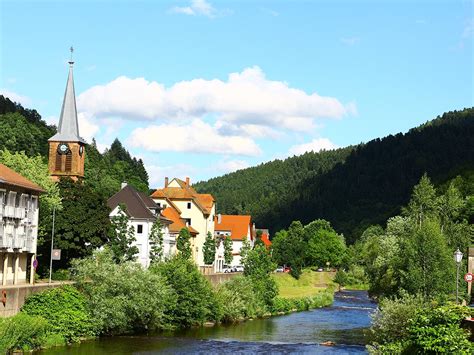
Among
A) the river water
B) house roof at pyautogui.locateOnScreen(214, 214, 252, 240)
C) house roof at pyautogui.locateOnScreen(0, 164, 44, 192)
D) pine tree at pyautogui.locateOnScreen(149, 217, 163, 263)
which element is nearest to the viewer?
the river water

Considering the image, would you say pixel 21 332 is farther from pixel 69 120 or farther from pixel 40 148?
pixel 40 148

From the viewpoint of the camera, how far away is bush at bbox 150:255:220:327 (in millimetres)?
73188

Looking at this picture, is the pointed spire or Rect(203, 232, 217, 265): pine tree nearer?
the pointed spire

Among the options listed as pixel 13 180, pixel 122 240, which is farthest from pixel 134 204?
pixel 13 180

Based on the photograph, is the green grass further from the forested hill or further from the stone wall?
the stone wall

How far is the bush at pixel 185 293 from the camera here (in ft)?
240

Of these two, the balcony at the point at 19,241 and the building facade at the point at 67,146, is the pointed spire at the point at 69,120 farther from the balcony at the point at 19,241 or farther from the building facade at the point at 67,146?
the balcony at the point at 19,241

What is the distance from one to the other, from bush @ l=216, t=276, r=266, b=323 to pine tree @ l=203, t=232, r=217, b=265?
2777 centimetres

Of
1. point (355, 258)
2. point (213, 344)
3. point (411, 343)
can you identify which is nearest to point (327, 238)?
point (355, 258)

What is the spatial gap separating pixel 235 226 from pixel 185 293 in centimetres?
7727

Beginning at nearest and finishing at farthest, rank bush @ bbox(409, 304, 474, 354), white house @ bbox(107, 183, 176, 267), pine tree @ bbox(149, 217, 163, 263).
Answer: bush @ bbox(409, 304, 474, 354), pine tree @ bbox(149, 217, 163, 263), white house @ bbox(107, 183, 176, 267)

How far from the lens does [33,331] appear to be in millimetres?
53562

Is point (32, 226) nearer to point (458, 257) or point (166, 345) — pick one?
point (166, 345)

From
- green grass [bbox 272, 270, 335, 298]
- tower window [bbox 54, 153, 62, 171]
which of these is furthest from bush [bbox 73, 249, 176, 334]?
green grass [bbox 272, 270, 335, 298]
